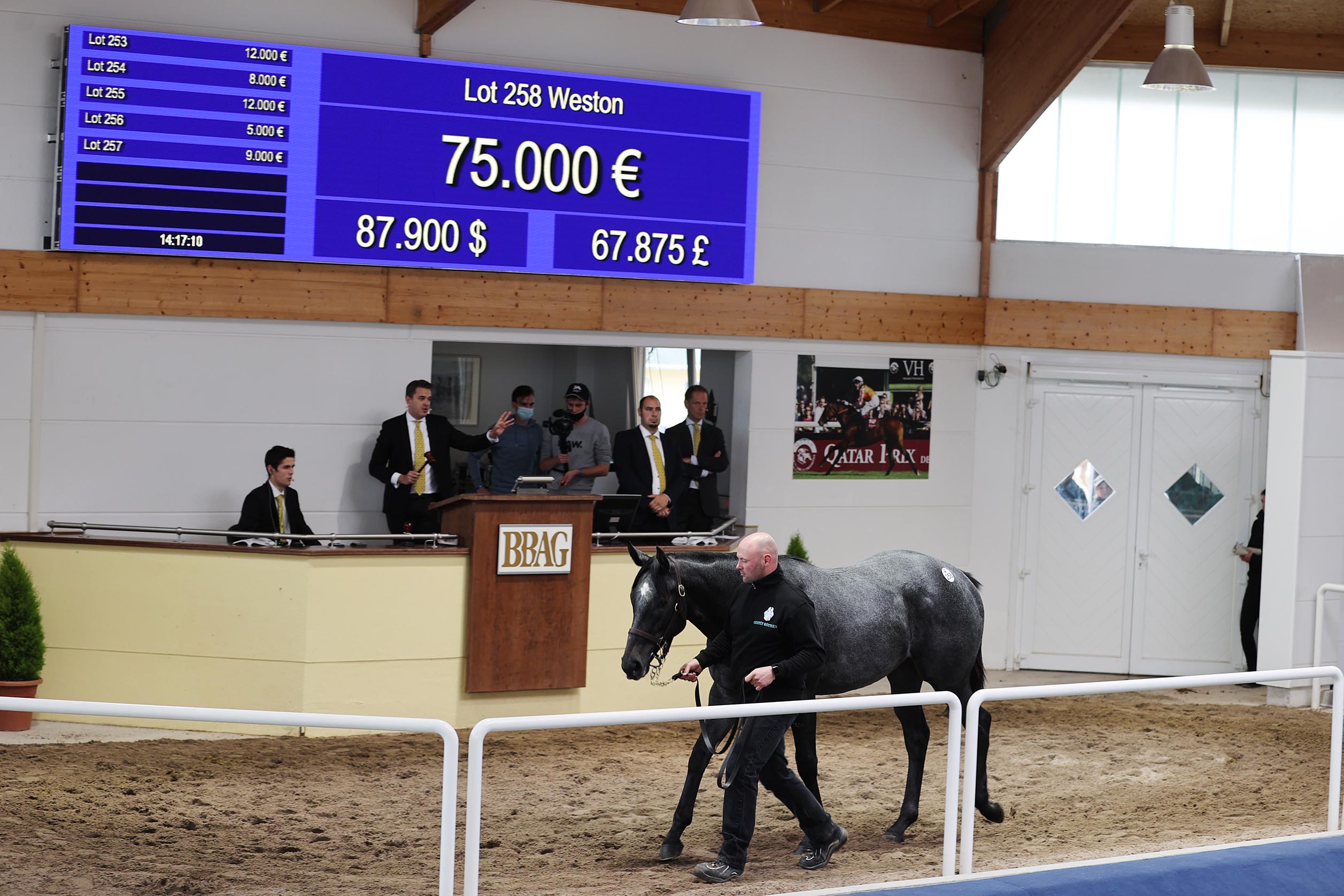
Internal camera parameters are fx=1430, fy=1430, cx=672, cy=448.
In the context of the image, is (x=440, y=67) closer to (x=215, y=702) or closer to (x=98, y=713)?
(x=215, y=702)

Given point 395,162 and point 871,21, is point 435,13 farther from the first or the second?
point 871,21

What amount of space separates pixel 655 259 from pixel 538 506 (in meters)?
2.52

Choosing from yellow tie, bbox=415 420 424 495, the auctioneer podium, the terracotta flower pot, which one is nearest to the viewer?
the terracotta flower pot

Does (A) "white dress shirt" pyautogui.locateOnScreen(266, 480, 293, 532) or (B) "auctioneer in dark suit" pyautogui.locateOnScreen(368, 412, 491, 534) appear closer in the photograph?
(A) "white dress shirt" pyautogui.locateOnScreen(266, 480, 293, 532)

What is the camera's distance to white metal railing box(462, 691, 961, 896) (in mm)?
4441

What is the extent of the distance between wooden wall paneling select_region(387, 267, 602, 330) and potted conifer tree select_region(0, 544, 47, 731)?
298cm

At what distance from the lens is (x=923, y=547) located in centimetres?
1184

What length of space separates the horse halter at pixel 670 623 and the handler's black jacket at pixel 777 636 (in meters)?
0.19

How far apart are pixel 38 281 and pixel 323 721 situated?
19.7ft

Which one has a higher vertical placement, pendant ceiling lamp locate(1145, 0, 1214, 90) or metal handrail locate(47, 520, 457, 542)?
pendant ceiling lamp locate(1145, 0, 1214, 90)

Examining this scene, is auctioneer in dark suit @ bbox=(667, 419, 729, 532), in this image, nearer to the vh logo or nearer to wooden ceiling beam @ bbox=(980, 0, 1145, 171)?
the vh logo

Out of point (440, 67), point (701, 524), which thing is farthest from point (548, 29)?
point (701, 524)

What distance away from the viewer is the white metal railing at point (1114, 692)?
5273 mm
